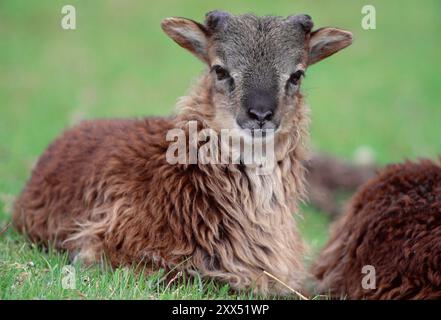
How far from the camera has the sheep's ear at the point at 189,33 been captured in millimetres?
8383

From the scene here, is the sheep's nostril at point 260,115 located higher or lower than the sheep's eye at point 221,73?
lower

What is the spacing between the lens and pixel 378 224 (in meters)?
8.64

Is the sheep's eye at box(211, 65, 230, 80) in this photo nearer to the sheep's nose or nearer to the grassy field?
the sheep's nose

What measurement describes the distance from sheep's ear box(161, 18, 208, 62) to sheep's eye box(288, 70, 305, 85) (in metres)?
0.92

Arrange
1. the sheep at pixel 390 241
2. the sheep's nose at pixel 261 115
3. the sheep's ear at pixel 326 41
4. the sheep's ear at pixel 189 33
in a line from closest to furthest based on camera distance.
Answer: the sheep's nose at pixel 261 115 < the sheep at pixel 390 241 < the sheep's ear at pixel 189 33 < the sheep's ear at pixel 326 41

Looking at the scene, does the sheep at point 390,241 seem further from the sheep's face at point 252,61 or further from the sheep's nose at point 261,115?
the sheep's nose at point 261,115

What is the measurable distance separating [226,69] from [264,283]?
2.11 m

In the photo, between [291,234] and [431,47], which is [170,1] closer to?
[431,47]

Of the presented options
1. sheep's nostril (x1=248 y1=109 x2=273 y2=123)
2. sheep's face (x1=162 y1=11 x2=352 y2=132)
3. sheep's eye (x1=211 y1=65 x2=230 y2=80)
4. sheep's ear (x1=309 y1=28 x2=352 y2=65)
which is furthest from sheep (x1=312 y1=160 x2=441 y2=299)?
sheep's eye (x1=211 y1=65 x2=230 y2=80)

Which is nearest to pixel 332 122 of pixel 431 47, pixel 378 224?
pixel 431 47

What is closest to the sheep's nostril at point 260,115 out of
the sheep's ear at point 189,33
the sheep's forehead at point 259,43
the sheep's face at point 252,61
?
the sheep's face at point 252,61

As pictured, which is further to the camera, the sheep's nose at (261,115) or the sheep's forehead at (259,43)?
the sheep's forehead at (259,43)

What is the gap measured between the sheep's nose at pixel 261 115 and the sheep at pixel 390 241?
1.78 meters

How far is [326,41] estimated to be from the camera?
870 centimetres
